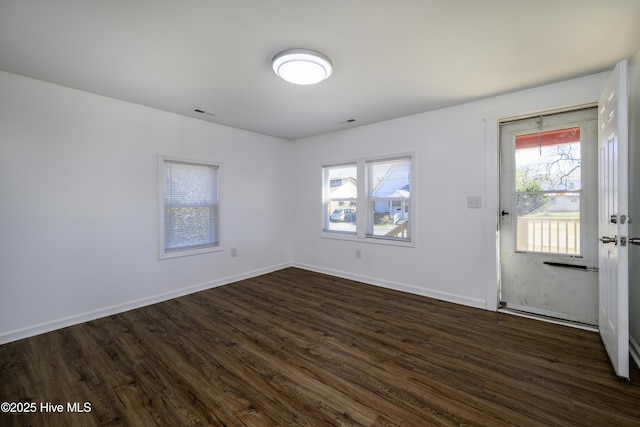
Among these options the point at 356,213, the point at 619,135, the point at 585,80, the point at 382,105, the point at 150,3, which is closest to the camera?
the point at 150,3

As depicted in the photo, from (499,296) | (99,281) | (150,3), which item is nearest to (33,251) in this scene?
(99,281)

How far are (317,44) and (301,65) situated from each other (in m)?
0.22

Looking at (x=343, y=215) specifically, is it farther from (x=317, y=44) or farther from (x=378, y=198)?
Result: (x=317, y=44)

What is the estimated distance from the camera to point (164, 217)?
3.58 metres

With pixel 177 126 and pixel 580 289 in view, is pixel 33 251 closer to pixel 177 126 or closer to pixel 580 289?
pixel 177 126

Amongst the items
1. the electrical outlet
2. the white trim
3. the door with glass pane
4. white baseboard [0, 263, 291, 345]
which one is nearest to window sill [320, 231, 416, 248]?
the electrical outlet

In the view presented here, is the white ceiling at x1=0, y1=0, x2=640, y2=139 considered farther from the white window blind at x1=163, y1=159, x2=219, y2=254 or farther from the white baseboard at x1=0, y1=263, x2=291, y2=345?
the white baseboard at x1=0, y1=263, x2=291, y2=345

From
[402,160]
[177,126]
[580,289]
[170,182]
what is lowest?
[580,289]

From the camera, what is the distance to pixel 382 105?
3.36 meters

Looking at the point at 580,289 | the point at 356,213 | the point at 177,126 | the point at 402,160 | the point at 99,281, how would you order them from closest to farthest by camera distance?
the point at 580,289
the point at 99,281
the point at 177,126
the point at 402,160
the point at 356,213

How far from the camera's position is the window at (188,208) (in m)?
3.62

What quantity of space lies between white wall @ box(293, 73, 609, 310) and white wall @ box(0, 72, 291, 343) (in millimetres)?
2439

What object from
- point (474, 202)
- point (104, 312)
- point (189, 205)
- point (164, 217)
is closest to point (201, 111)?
point (189, 205)

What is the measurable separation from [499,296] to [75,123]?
16.7 feet
